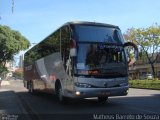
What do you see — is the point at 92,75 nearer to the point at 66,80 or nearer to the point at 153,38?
the point at 66,80

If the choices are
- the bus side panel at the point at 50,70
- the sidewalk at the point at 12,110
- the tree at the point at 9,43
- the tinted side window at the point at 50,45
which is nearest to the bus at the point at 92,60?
the bus side panel at the point at 50,70

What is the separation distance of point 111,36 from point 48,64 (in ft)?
17.0

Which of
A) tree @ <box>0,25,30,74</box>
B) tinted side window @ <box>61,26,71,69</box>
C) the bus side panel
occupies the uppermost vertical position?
tree @ <box>0,25,30,74</box>

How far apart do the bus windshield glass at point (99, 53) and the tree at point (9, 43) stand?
4893 centimetres

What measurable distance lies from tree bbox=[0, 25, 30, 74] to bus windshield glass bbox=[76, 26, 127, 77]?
48.9 meters

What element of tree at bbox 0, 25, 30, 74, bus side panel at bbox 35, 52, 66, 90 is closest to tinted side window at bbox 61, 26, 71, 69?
bus side panel at bbox 35, 52, 66, 90

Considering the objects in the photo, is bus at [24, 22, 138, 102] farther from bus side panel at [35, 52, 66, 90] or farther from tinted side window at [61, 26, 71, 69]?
bus side panel at [35, 52, 66, 90]

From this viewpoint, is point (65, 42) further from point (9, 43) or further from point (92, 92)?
point (9, 43)

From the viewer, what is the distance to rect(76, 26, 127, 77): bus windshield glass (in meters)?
17.0

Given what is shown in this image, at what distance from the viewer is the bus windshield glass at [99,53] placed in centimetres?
1700

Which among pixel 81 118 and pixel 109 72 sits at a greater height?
pixel 109 72

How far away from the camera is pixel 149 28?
72500 mm

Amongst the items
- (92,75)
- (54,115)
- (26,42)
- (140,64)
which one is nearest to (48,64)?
(92,75)

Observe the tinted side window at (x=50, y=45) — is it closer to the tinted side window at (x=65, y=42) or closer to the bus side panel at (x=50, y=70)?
the bus side panel at (x=50, y=70)
